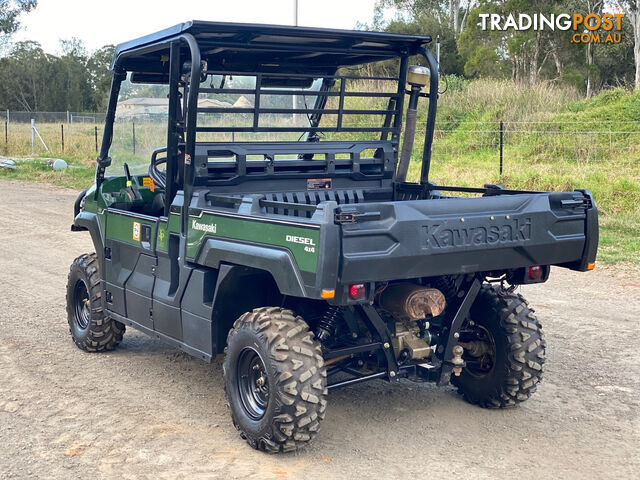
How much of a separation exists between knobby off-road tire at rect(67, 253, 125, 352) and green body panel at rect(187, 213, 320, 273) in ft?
5.27

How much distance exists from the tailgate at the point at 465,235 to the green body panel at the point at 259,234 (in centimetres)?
16

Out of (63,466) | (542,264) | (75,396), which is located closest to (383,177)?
(542,264)

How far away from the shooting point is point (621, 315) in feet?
24.6

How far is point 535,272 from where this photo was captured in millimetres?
4992

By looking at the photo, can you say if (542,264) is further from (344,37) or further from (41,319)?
(41,319)

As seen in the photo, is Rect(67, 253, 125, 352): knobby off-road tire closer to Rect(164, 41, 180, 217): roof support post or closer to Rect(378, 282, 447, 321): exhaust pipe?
Rect(164, 41, 180, 217): roof support post

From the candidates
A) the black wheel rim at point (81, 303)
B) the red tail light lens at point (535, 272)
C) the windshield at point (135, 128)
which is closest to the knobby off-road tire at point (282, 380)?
the red tail light lens at point (535, 272)

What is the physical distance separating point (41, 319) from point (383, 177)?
3.44 m

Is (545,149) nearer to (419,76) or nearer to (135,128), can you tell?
(419,76)

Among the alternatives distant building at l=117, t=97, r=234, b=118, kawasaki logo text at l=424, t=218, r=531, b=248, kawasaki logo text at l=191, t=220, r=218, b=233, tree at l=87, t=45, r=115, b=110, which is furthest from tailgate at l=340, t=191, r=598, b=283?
tree at l=87, t=45, r=115, b=110

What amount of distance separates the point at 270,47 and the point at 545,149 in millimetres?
12028

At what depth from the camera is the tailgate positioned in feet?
13.5

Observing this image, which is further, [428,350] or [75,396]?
[75,396]

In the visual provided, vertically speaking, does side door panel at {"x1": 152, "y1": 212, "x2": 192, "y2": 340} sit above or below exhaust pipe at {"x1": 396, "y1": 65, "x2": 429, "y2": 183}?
below
